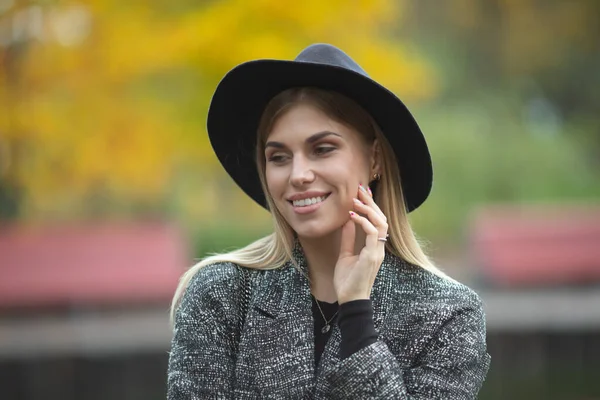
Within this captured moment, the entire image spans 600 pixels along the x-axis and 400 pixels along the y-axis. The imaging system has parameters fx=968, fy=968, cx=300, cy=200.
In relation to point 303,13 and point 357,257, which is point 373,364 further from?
point 303,13

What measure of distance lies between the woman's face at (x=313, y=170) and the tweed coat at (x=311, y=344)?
205 millimetres

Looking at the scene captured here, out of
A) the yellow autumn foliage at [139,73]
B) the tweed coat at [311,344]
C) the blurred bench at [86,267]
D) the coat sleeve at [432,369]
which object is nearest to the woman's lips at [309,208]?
the tweed coat at [311,344]

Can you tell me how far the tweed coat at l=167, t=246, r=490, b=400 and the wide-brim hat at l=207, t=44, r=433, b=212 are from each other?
0.85 ft

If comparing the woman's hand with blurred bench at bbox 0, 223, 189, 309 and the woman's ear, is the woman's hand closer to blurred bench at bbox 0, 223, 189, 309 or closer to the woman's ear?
the woman's ear

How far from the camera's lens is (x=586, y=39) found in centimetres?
1391

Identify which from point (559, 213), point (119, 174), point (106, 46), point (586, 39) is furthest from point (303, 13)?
point (586, 39)

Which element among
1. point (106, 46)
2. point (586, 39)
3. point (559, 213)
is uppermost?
point (586, 39)

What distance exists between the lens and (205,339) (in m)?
2.22

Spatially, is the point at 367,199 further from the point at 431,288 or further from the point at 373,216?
the point at 431,288

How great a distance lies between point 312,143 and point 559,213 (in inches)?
438

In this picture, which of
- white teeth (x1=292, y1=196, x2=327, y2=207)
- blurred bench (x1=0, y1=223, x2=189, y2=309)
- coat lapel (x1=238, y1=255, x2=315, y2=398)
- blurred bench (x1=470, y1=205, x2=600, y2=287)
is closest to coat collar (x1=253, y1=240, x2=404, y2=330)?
coat lapel (x1=238, y1=255, x2=315, y2=398)

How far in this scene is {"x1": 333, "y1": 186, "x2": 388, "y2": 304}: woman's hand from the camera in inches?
84.3

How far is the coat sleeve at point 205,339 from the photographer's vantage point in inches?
85.9

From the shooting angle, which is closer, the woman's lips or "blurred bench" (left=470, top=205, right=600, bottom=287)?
the woman's lips
